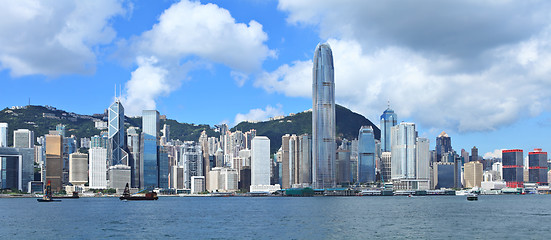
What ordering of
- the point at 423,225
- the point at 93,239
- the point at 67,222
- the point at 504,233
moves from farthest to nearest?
the point at 67,222 → the point at 423,225 → the point at 504,233 → the point at 93,239

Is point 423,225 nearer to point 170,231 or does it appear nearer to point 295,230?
point 295,230

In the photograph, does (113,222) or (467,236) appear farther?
(113,222)

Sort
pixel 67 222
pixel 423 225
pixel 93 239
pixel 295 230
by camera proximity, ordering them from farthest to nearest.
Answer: pixel 67 222 < pixel 423 225 < pixel 295 230 < pixel 93 239

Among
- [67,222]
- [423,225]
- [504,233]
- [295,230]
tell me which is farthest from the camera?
[67,222]

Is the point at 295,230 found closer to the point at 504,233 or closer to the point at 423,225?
the point at 423,225

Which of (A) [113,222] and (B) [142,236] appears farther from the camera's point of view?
(A) [113,222]

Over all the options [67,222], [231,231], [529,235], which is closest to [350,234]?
[231,231]

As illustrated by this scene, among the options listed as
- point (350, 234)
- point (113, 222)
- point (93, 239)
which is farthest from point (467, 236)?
point (113, 222)

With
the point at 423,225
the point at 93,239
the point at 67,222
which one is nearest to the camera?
the point at 93,239
